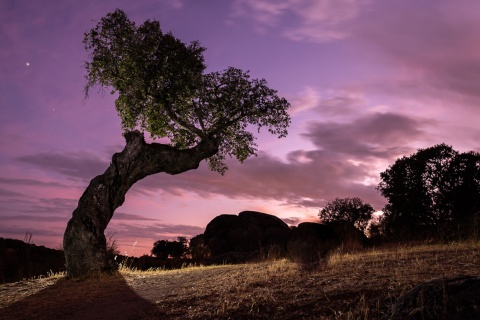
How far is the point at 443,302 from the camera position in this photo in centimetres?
497

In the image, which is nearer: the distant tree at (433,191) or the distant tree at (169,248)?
the distant tree at (433,191)

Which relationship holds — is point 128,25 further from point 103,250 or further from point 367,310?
point 367,310

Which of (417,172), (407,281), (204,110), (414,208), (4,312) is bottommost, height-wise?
(4,312)

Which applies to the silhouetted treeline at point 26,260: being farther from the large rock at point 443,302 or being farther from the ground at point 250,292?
the large rock at point 443,302

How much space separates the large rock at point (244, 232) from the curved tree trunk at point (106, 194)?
16.2m

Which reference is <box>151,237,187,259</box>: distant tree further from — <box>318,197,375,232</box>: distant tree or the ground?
the ground

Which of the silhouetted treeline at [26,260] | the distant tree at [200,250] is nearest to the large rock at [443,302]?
the silhouetted treeline at [26,260]

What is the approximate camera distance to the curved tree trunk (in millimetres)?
18609

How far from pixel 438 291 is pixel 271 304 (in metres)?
4.35

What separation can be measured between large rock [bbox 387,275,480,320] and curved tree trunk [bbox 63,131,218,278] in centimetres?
1562

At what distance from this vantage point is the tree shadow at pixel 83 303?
1116 centimetres

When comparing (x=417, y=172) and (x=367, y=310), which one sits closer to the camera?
(x=367, y=310)

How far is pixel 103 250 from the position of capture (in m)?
19.0

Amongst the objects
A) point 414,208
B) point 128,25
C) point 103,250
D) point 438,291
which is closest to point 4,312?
point 103,250
